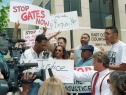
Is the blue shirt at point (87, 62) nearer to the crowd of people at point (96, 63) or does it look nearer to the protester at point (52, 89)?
the crowd of people at point (96, 63)

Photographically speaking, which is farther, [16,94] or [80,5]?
[80,5]

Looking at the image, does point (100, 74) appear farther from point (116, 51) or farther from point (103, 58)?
point (116, 51)

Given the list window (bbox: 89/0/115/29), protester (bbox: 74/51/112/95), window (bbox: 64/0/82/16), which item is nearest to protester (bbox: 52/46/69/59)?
protester (bbox: 74/51/112/95)

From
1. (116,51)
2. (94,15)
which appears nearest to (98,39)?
(94,15)

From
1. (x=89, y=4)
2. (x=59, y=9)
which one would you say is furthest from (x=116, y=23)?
(x=59, y=9)

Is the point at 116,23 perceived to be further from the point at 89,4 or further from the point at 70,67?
the point at 70,67

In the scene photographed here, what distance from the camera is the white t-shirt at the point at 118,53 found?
5.52m

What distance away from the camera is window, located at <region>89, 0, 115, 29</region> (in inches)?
924

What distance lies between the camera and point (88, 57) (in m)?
6.08

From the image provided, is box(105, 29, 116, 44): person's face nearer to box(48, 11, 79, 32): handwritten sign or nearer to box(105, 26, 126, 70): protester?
box(105, 26, 126, 70): protester

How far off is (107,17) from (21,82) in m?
20.4

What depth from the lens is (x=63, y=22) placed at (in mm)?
7828

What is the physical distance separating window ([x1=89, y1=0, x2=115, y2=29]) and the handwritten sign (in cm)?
1521

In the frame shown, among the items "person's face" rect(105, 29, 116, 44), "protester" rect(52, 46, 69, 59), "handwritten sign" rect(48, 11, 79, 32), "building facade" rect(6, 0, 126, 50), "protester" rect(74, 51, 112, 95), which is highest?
"building facade" rect(6, 0, 126, 50)
